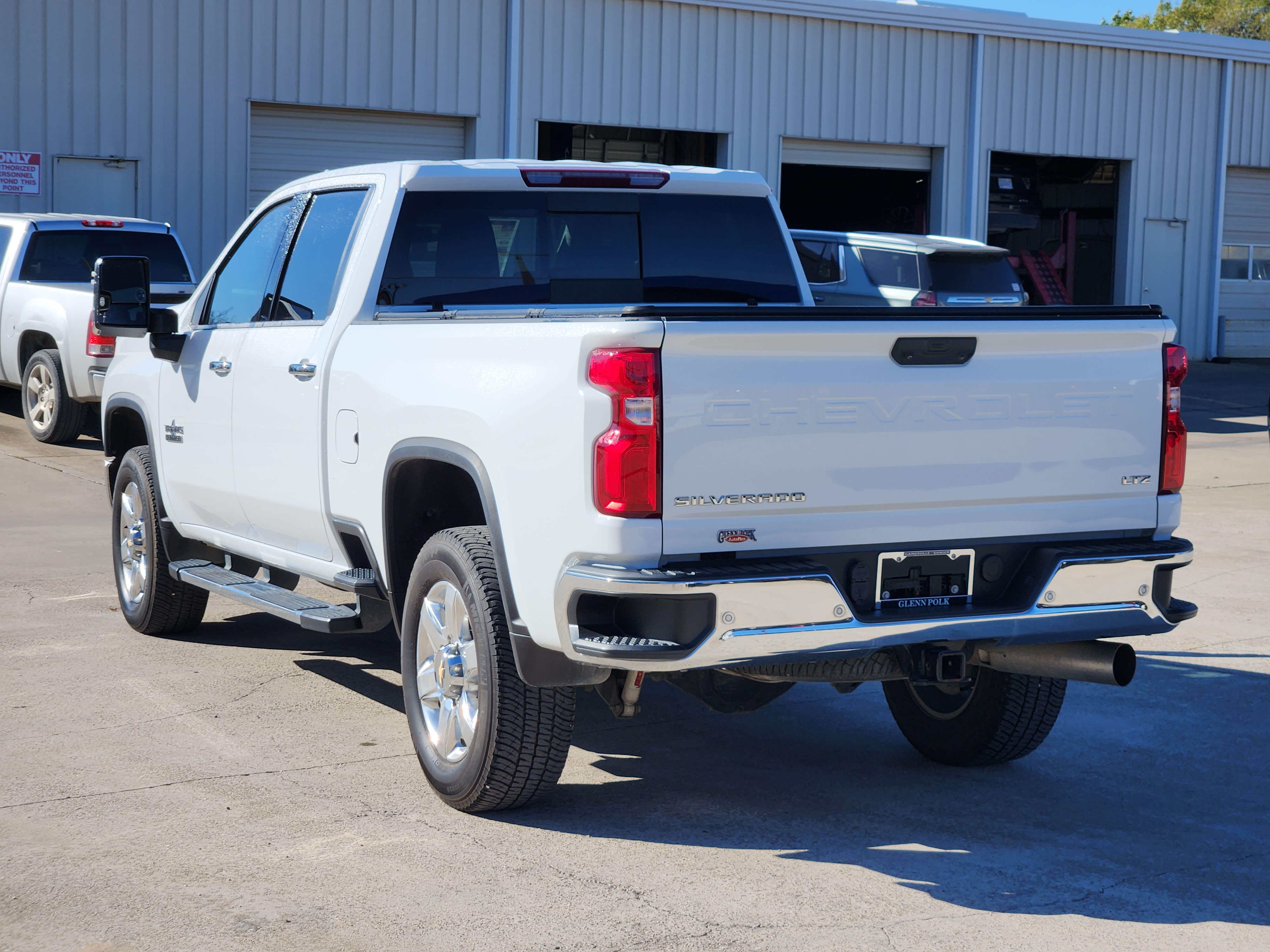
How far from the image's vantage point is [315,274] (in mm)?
5773

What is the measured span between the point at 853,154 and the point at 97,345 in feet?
46.9

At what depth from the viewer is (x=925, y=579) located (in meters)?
4.30

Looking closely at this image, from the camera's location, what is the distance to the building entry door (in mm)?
26547

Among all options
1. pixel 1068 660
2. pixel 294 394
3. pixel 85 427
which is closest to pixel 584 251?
pixel 294 394

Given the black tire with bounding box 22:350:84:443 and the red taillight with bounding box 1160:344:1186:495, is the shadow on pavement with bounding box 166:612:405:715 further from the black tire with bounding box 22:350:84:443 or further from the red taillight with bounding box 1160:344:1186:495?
the black tire with bounding box 22:350:84:443

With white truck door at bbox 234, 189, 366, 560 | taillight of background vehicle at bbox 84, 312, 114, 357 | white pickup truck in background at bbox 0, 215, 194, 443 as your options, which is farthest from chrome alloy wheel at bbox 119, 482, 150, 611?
white pickup truck in background at bbox 0, 215, 194, 443

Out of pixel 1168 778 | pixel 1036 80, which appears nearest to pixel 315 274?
pixel 1168 778

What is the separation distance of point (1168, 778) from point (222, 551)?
3.93 meters

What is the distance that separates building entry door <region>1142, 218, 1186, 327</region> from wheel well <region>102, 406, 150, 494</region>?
22.2m

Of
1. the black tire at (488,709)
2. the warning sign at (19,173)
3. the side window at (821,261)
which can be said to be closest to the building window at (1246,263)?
the side window at (821,261)

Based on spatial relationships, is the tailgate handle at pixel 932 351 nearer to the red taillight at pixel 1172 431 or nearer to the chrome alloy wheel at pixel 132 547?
the red taillight at pixel 1172 431

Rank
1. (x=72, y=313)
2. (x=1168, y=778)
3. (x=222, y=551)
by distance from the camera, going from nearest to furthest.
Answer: (x=1168, y=778)
(x=222, y=551)
(x=72, y=313)

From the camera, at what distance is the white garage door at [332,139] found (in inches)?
766

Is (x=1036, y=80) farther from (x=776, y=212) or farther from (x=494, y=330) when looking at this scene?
(x=494, y=330)
